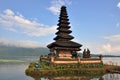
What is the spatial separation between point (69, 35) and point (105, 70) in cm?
1551

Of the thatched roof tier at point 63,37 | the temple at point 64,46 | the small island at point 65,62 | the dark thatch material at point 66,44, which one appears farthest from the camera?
the thatched roof tier at point 63,37

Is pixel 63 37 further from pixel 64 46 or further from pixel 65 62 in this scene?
pixel 65 62

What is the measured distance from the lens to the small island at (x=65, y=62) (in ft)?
142

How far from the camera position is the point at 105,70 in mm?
48281

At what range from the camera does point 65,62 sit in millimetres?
46562

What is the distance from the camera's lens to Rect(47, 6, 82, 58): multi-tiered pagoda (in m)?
54.5

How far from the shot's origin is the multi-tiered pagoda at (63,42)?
5454cm

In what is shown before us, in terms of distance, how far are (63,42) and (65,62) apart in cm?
1057

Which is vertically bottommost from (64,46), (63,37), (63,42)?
(64,46)

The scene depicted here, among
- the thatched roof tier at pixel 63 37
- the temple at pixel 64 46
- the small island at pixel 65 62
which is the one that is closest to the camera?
the small island at pixel 65 62

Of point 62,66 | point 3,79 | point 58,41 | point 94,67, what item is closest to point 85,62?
point 94,67

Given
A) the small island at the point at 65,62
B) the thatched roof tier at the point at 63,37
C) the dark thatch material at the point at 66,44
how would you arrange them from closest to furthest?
the small island at the point at 65,62 → the dark thatch material at the point at 66,44 → the thatched roof tier at the point at 63,37

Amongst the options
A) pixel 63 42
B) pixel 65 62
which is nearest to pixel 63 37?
pixel 63 42

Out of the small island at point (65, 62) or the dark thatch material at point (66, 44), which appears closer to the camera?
the small island at point (65, 62)
